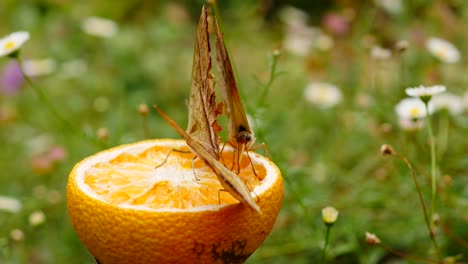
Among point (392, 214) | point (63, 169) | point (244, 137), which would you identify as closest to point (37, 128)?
point (63, 169)

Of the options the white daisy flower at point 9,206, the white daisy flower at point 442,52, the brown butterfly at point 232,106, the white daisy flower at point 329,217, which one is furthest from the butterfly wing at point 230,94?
the white daisy flower at point 442,52

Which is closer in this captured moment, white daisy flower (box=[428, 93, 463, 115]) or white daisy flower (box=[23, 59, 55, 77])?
white daisy flower (box=[428, 93, 463, 115])

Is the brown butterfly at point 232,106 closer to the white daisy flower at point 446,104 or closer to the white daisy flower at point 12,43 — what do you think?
the white daisy flower at point 12,43

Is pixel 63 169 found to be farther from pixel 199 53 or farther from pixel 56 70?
pixel 199 53

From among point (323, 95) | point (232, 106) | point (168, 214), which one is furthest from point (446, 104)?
point (168, 214)

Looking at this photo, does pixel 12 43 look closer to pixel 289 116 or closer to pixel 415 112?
pixel 415 112

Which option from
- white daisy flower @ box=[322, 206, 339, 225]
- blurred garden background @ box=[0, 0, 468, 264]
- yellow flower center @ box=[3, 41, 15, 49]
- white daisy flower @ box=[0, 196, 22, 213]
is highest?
yellow flower center @ box=[3, 41, 15, 49]

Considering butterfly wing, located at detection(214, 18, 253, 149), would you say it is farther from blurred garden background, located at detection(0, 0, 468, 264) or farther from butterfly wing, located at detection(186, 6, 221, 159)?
blurred garden background, located at detection(0, 0, 468, 264)

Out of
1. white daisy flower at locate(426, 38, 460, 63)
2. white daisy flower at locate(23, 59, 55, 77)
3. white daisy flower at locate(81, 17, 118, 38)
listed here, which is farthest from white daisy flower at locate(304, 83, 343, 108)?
white daisy flower at locate(23, 59, 55, 77)
